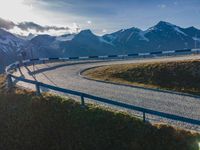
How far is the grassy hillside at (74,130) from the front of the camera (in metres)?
16.2

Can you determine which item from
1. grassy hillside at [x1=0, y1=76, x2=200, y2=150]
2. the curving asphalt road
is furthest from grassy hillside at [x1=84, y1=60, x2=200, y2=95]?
grassy hillside at [x1=0, y1=76, x2=200, y2=150]

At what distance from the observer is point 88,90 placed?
86.9ft

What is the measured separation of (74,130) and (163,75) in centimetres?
1460

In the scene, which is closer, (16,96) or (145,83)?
(16,96)

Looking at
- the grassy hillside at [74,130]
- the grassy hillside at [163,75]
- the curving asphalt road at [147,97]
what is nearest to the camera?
the grassy hillside at [74,130]

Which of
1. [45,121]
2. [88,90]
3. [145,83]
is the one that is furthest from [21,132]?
[145,83]

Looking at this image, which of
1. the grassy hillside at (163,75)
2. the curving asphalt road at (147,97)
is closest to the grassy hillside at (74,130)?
the curving asphalt road at (147,97)

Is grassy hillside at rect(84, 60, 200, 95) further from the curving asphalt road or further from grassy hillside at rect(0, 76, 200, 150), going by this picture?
grassy hillside at rect(0, 76, 200, 150)

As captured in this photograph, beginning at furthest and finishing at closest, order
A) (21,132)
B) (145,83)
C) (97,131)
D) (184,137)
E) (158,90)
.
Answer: (145,83), (158,90), (21,132), (97,131), (184,137)

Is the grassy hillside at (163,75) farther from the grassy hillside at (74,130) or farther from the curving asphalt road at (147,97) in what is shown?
the grassy hillside at (74,130)

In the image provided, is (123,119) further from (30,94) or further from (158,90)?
(158,90)

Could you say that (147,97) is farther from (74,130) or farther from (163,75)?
(163,75)

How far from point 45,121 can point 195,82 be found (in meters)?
13.8

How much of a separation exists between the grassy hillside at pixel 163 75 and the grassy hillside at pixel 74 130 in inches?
387
